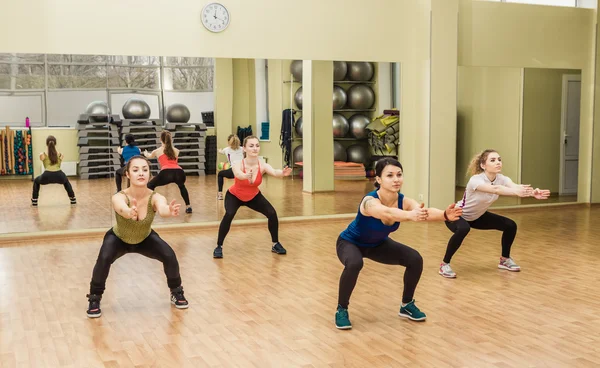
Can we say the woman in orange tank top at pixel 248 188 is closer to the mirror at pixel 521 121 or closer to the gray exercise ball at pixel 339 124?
the gray exercise ball at pixel 339 124

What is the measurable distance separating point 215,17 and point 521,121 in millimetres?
4480

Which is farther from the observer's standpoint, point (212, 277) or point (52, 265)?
point (52, 265)

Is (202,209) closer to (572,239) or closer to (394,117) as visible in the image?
(394,117)

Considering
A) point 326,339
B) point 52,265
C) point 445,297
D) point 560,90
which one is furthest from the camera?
point 560,90

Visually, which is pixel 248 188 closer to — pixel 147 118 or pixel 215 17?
pixel 147 118

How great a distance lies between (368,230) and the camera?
416 cm

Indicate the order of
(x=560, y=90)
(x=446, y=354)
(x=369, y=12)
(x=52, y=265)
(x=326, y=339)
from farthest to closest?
(x=560, y=90) → (x=369, y=12) → (x=52, y=265) → (x=326, y=339) → (x=446, y=354)

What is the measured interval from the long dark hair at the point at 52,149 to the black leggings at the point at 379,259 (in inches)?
167

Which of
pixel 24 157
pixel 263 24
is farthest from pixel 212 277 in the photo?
pixel 263 24

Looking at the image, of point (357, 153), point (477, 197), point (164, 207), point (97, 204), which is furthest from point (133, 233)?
point (357, 153)

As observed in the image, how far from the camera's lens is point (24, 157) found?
7352 mm

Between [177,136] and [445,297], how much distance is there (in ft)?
13.2

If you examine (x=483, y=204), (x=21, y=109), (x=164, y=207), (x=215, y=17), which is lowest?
(x=483, y=204)

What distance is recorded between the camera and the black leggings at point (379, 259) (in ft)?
13.5
